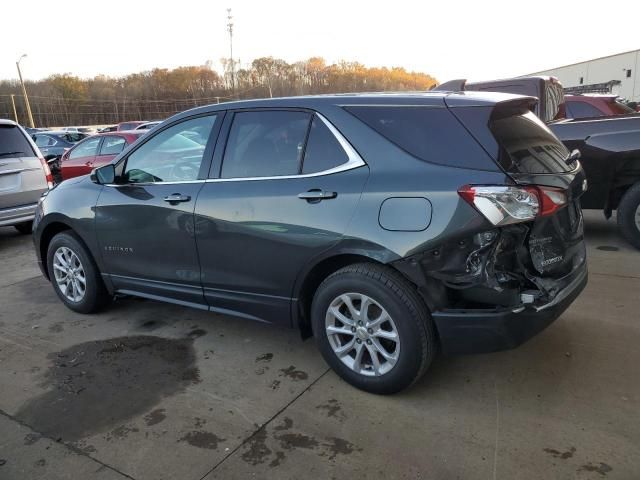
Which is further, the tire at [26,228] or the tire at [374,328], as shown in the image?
the tire at [26,228]

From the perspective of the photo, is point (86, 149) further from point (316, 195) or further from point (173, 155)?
point (316, 195)

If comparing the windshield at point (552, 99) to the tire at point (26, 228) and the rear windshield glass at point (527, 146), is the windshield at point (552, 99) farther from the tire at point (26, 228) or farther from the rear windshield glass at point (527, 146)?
the tire at point (26, 228)

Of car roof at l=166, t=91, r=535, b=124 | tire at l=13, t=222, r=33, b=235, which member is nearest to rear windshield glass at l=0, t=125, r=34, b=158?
tire at l=13, t=222, r=33, b=235

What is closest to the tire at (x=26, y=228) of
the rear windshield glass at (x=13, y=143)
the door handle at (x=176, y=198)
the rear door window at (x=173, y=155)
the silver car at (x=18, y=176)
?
the silver car at (x=18, y=176)

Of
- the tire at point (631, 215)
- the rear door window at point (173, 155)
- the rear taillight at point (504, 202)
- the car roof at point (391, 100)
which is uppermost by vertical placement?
the car roof at point (391, 100)

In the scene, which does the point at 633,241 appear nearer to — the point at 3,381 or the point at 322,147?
the point at 322,147

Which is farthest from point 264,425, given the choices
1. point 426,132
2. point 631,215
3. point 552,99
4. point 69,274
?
point 552,99

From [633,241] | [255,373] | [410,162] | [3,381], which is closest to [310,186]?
[410,162]

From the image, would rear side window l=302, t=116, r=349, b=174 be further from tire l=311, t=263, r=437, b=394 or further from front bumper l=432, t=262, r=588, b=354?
front bumper l=432, t=262, r=588, b=354

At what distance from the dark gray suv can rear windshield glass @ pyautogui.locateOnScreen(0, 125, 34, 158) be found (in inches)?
182

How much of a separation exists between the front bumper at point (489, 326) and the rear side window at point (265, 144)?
129 centimetres

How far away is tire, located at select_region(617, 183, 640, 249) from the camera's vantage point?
5602mm

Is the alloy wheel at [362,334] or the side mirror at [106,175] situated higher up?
the side mirror at [106,175]

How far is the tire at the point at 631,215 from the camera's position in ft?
18.4
